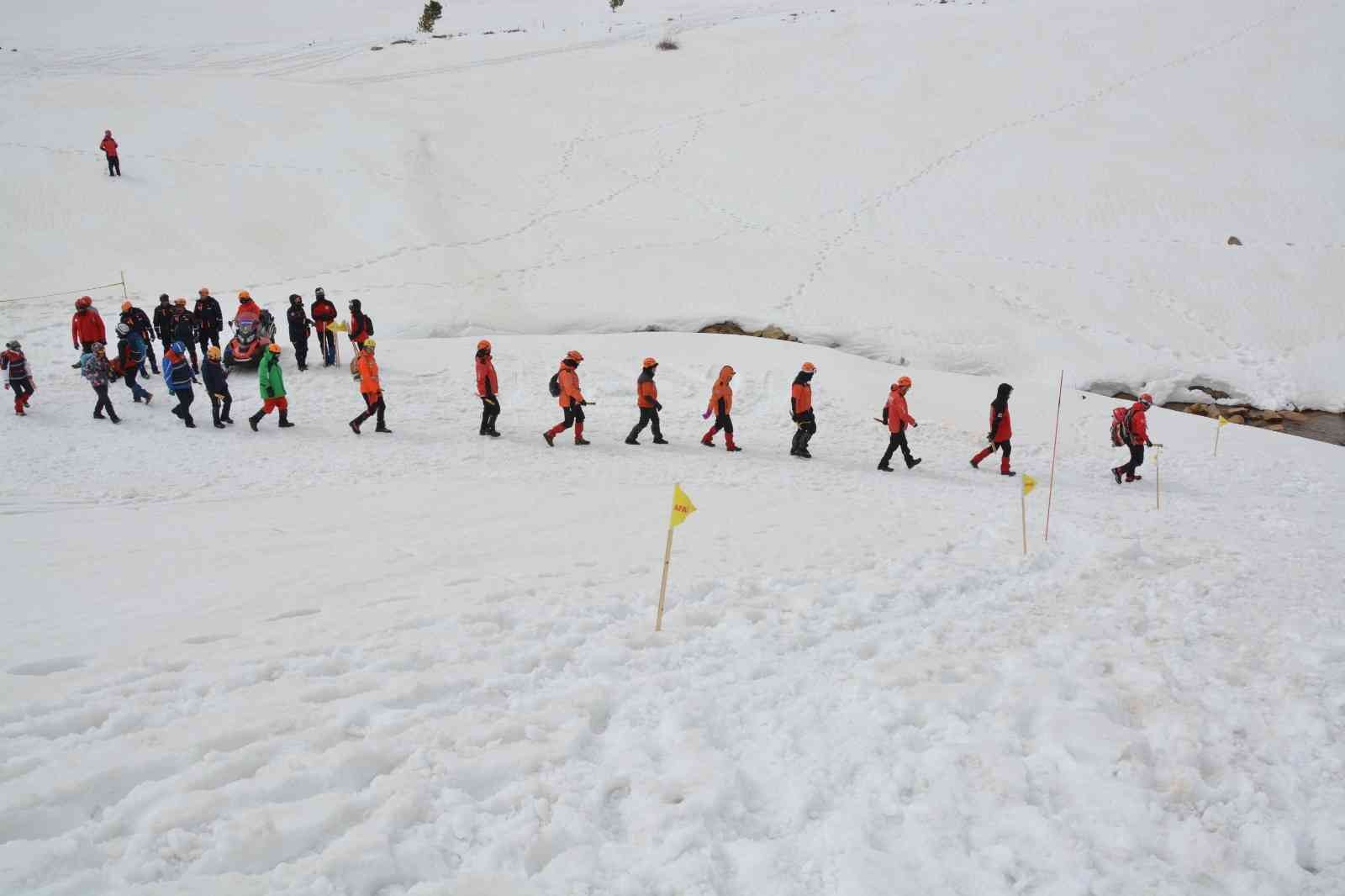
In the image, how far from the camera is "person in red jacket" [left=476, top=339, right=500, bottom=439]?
14.0 m

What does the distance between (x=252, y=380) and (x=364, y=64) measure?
3797cm

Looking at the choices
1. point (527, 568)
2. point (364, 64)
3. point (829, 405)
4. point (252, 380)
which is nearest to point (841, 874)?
point (527, 568)

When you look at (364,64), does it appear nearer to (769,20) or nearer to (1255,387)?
(769,20)

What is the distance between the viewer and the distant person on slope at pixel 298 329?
647 inches

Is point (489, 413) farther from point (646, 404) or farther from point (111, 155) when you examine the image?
point (111, 155)

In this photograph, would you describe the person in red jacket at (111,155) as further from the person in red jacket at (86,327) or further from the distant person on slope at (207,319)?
the person in red jacket at (86,327)

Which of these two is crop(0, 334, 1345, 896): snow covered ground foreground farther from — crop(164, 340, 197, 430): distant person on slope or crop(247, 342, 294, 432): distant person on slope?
crop(247, 342, 294, 432): distant person on slope

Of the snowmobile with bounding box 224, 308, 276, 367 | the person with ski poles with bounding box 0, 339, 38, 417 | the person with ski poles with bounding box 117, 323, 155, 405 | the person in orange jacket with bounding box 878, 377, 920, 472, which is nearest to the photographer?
the person with ski poles with bounding box 0, 339, 38, 417

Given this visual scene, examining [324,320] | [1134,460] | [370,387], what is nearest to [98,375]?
Result: [324,320]

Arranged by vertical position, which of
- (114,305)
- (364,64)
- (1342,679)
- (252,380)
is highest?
(364,64)

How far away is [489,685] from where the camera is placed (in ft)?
19.7

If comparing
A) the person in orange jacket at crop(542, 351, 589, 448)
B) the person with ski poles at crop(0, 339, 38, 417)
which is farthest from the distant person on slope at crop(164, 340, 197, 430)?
the person in orange jacket at crop(542, 351, 589, 448)

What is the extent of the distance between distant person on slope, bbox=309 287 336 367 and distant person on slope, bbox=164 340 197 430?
3204mm

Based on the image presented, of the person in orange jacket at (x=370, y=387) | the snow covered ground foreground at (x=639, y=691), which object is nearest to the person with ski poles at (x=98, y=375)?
the snow covered ground foreground at (x=639, y=691)
